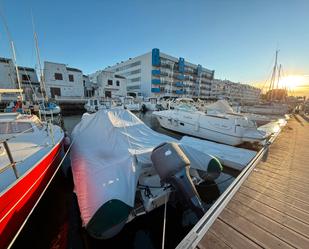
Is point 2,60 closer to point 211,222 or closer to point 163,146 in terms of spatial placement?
point 163,146

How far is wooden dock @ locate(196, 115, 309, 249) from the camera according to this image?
2.04 m

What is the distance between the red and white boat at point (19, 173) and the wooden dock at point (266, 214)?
3.01m

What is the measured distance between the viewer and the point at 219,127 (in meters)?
9.02

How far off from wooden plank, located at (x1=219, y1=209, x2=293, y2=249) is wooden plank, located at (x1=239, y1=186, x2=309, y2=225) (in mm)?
813

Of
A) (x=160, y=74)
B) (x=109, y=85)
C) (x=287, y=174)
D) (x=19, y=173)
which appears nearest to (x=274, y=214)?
(x=287, y=174)

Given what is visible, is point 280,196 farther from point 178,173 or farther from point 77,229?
point 77,229

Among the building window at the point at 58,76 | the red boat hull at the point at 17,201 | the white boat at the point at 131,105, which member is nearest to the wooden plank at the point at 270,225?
the red boat hull at the point at 17,201

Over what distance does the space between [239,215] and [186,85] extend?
4992 centimetres

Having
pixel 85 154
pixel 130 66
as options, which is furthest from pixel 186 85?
pixel 85 154

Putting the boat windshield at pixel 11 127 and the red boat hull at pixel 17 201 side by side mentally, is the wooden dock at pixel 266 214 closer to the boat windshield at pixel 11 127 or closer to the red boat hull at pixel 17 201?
the red boat hull at pixel 17 201

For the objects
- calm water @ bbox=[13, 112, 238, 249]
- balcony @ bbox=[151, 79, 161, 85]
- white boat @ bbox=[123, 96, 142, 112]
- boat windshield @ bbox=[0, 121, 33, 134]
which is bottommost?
calm water @ bbox=[13, 112, 238, 249]

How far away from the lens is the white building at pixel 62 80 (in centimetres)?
2542

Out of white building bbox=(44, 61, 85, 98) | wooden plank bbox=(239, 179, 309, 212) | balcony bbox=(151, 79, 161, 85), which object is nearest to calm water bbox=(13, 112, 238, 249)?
wooden plank bbox=(239, 179, 309, 212)

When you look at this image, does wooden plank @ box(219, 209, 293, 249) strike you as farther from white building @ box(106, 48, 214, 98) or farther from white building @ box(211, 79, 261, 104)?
white building @ box(211, 79, 261, 104)
